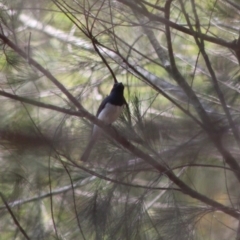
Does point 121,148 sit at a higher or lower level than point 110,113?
lower

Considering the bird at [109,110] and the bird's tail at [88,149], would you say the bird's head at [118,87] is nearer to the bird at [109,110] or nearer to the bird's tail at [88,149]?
the bird at [109,110]

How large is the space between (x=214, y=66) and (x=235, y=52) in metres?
0.35

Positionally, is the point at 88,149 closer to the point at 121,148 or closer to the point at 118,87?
the point at 121,148

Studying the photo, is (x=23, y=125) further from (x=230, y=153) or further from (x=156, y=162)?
(x=230, y=153)

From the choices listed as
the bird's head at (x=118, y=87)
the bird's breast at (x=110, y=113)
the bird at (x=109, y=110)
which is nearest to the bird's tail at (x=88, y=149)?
the bird at (x=109, y=110)

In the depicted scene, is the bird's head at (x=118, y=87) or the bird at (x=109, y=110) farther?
the bird's head at (x=118, y=87)

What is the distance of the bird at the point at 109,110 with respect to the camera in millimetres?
1925

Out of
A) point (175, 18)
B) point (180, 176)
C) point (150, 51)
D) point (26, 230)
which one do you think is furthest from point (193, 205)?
point (150, 51)

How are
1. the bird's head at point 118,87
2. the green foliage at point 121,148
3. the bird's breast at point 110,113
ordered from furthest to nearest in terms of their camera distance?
the bird's head at point 118,87
the bird's breast at point 110,113
the green foliage at point 121,148

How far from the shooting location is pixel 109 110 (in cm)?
230

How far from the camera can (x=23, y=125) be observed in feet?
6.23


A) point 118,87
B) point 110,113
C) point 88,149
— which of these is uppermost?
point 118,87

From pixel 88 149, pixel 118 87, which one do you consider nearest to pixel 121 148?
pixel 88 149

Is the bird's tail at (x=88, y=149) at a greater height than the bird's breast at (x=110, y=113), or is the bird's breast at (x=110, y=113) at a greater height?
the bird's breast at (x=110, y=113)
